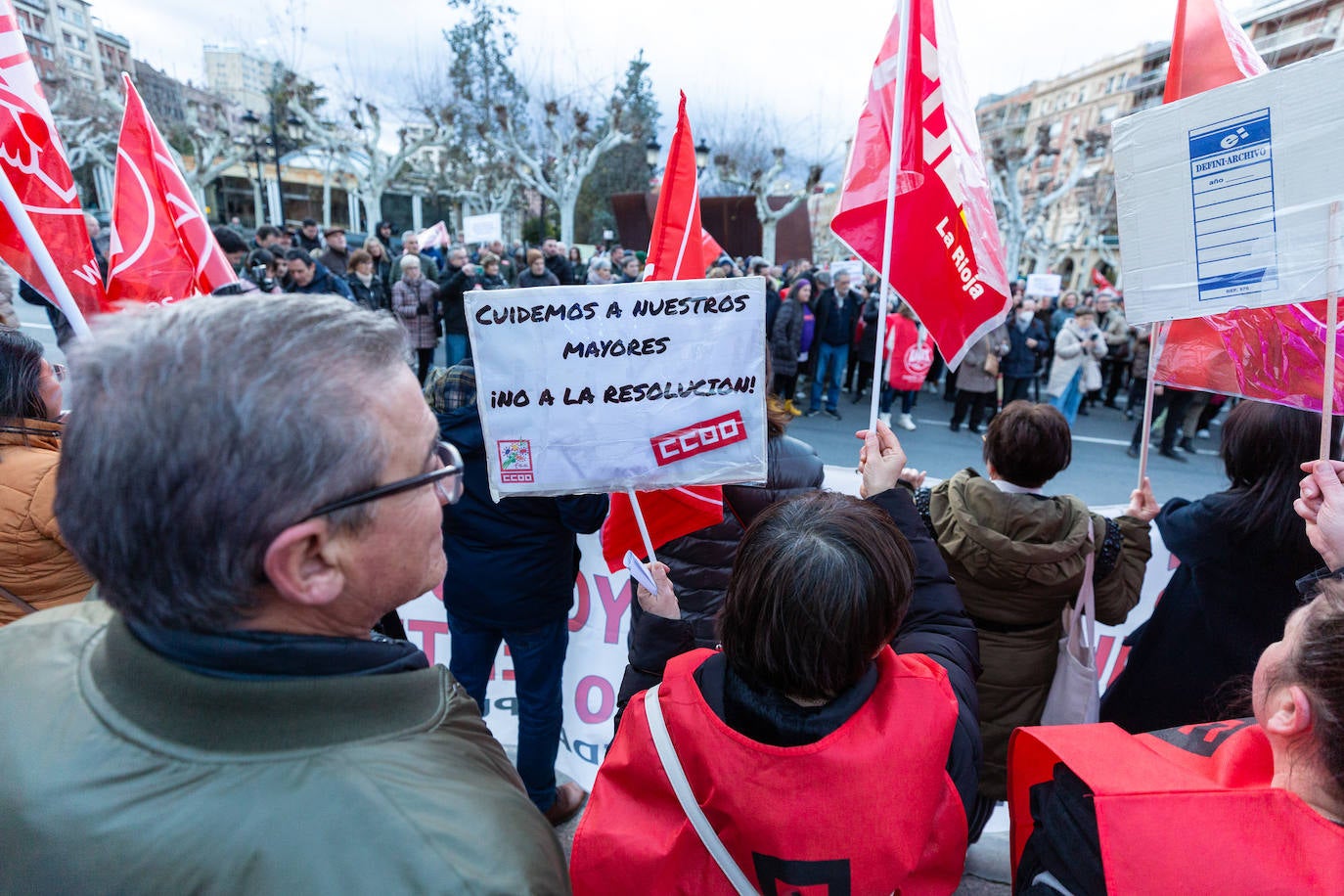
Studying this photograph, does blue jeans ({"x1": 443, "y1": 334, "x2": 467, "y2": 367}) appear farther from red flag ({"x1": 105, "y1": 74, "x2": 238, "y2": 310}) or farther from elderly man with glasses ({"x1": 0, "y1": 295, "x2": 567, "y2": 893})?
elderly man with glasses ({"x1": 0, "y1": 295, "x2": 567, "y2": 893})

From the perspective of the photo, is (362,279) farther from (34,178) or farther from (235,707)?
(235,707)

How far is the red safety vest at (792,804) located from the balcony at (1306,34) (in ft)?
49.8

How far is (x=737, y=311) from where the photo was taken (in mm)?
1780

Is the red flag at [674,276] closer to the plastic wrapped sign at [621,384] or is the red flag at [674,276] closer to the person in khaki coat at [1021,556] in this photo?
the plastic wrapped sign at [621,384]

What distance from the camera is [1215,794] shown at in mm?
909

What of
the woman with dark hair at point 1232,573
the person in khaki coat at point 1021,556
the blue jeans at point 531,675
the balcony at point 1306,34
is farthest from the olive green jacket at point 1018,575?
the balcony at point 1306,34

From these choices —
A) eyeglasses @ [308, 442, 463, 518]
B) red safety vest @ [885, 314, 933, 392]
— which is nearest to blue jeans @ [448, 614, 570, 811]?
eyeglasses @ [308, 442, 463, 518]

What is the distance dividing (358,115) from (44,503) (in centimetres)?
3032

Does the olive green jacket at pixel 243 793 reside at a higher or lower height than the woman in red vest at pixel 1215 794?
higher

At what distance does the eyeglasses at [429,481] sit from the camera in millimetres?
803

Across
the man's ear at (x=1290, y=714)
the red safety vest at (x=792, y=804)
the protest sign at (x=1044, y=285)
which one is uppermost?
the protest sign at (x=1044, y=285)

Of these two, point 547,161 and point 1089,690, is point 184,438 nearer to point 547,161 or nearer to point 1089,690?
point 1089,690

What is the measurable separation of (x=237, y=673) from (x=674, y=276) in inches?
69.4

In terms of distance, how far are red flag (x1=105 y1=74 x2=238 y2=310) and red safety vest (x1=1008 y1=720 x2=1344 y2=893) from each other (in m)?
3.22
